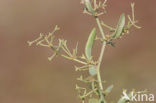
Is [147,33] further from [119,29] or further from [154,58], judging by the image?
[119,29]

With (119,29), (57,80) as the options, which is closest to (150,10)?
(57,80)

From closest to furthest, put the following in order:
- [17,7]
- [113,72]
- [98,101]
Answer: [98,101]
[113,72]
[17,7]

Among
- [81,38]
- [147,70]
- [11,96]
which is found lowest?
[11,96]

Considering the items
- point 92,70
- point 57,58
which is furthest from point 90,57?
point 57,58

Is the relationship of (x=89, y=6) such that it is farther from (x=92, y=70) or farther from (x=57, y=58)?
(x=57, y=58)

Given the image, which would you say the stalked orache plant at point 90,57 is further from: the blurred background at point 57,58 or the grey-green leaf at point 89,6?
the blurred background at point 57,58

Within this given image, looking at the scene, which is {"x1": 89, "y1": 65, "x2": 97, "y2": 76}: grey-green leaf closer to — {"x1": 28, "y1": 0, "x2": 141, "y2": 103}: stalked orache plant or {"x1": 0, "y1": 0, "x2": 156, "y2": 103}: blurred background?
{"x1": 28, "y1": 0, "x2": 141, "y2": 103}: stalked orache plant

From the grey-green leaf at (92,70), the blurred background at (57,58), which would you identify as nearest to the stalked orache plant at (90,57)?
the grey-green leaf at (92,70)

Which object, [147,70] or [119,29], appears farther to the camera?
[147,70]

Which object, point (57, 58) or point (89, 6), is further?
point (57, 58)
